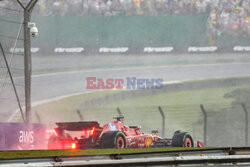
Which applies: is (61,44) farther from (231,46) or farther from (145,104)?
(231,46)

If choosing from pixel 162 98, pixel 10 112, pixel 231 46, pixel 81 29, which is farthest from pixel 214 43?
pixel 10 112

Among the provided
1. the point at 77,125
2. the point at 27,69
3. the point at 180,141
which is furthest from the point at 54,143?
the point at 27,69

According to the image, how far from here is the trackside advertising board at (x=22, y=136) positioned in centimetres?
1467

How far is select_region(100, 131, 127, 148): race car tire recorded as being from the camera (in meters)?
14.7

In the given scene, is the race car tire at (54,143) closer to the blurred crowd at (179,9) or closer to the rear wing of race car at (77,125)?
the rear wing of race car at (77,125)

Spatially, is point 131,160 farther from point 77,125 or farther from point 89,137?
point 89,137

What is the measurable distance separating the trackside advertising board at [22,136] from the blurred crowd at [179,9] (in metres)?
7.16

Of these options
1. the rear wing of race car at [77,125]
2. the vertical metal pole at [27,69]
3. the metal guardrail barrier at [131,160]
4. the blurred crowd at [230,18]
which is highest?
the blurred crowd at [230,18]

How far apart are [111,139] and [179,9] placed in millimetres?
8695

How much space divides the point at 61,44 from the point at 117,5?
2522mm

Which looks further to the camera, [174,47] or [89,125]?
[174,47]

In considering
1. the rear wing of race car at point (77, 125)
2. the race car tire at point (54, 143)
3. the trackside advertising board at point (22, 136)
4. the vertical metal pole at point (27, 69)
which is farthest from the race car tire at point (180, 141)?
the vertical metal pole at point (27, 69)

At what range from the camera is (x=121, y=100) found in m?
21.0

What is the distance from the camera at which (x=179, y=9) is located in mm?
22078
